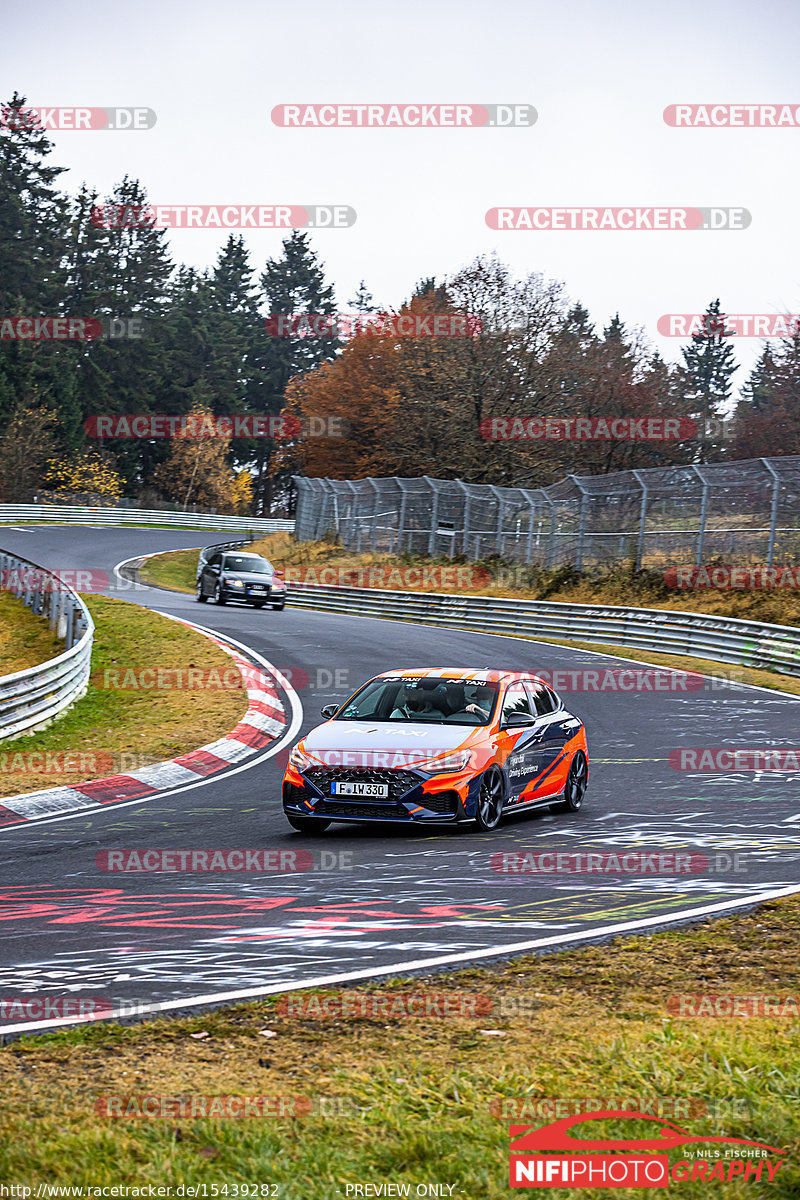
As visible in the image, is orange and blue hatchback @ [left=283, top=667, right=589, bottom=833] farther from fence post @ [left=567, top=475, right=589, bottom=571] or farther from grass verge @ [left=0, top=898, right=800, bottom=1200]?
fence post @ [left=567, top=475, right=589, bottom=571]

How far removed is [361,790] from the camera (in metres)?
11.0

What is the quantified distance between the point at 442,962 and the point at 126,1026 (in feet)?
5.92

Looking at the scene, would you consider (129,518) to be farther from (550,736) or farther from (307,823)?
(307,823)

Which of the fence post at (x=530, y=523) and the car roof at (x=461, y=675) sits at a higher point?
the fence post at (x=530, y=523)

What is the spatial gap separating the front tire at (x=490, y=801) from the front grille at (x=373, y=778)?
0.69 meters

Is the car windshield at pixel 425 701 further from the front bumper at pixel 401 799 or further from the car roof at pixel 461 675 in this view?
the front bumper at pixel 401 799

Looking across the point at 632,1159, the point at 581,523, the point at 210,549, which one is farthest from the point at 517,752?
the point at 210,549

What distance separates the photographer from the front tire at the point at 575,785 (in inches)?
504

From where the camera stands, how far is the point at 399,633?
30938 millimetres

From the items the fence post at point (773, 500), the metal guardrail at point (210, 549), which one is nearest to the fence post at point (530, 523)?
the metal guardrail at point (210, 549)

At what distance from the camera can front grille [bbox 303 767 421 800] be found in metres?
10.9

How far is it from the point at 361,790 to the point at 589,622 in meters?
22.0

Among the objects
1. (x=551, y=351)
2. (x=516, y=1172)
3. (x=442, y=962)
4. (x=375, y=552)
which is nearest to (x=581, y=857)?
(x=442, y=962)

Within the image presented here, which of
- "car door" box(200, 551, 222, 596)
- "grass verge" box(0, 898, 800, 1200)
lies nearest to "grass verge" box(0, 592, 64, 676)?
"car door" box(200, 551, 222, 596)
